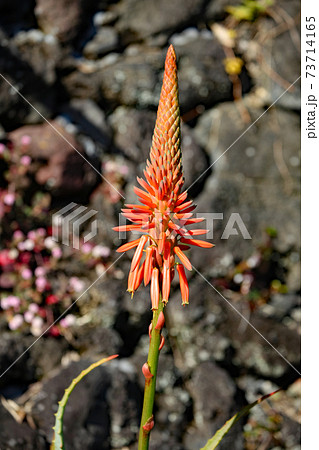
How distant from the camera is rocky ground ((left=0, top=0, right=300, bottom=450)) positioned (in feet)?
11.3

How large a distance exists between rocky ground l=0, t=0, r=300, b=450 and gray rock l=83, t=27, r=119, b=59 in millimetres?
13

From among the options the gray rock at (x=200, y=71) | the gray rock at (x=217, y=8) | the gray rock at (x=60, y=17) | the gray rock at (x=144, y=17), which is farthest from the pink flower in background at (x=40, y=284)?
the gray rock at (x=217, y=8)

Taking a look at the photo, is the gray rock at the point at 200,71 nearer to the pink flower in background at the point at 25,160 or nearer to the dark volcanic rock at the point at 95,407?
the pink flower in background at the point at 25,160

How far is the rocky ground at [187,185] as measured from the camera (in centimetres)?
346

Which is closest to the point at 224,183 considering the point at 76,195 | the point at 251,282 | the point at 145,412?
the point at 251,282

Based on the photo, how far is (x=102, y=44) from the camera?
4.50 m

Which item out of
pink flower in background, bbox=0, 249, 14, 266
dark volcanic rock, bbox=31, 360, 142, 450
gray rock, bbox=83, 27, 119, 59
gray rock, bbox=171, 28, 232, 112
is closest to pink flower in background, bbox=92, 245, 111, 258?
pink flower in background, bbox=0, 249, 14, 266

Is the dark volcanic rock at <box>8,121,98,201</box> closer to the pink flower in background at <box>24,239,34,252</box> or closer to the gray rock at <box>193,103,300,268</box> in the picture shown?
the pink flower in background at <box>24,239,34,252</box>

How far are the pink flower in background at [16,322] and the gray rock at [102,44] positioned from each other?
2.41 metres

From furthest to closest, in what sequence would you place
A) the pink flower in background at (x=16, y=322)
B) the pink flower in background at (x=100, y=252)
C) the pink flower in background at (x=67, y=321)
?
1. the pink flower in background at (x=100, y=252)
2. the pink flower in background at (x=67, y=321)
3. the pink flower in background at (x=16, y=322)

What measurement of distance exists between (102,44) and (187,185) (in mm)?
1522

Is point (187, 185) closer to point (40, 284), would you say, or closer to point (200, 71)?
point (200, 71)

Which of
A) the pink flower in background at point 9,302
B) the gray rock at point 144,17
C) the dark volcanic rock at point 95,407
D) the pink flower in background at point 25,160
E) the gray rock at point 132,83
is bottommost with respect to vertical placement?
the dark volcanic rock at point 95,407

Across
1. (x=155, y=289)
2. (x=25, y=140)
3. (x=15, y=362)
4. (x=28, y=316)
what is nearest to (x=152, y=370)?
(x=155, y=289)
